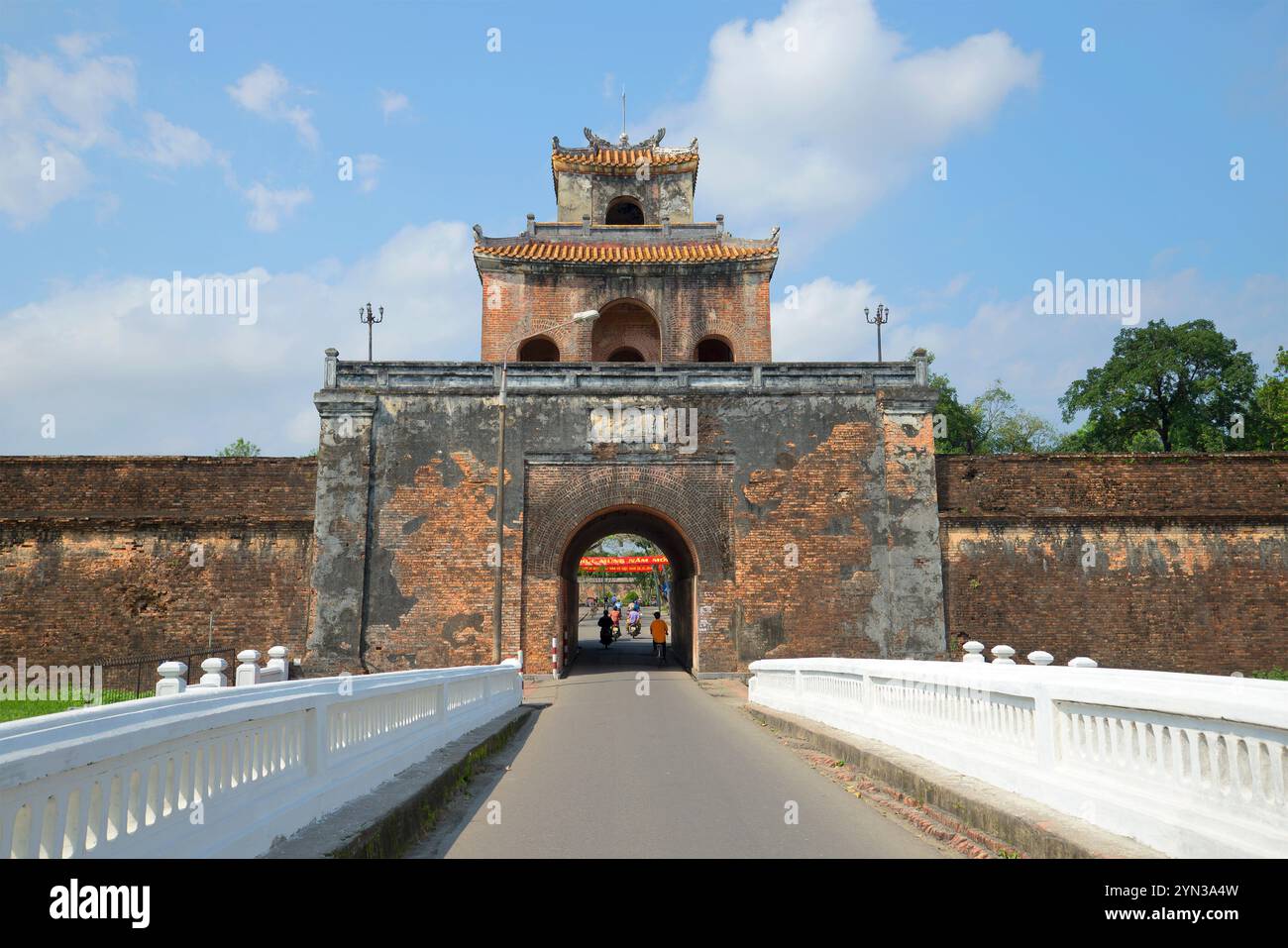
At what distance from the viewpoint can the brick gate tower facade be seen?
62.1ft

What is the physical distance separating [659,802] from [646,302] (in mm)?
18882

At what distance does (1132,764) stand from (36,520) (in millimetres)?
21312

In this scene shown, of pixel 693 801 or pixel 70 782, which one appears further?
Answer: pixel 693 801

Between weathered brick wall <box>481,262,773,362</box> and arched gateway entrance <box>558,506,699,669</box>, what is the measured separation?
4.53 m

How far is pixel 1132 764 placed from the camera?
4195 mm

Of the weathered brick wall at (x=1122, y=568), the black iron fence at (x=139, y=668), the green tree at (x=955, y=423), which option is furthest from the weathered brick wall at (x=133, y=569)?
the green tree at (x=955, y=423)

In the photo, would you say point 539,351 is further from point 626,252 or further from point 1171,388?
point 1171,388

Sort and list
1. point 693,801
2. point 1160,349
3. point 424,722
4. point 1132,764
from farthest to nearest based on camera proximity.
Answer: point 1160,349 < point 424,722 < point 693,801 < point 1132,764

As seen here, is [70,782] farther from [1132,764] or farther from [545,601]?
[545,601]

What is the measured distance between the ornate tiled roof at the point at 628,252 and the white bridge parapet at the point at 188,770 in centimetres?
1888

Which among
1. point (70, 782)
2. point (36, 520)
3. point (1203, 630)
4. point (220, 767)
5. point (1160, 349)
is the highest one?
point (1160, 349)

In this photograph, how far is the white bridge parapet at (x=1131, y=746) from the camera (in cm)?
332

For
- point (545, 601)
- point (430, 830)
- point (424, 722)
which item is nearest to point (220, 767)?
point (430, 830)

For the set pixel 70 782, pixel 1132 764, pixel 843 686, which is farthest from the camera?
pixel 843 686
